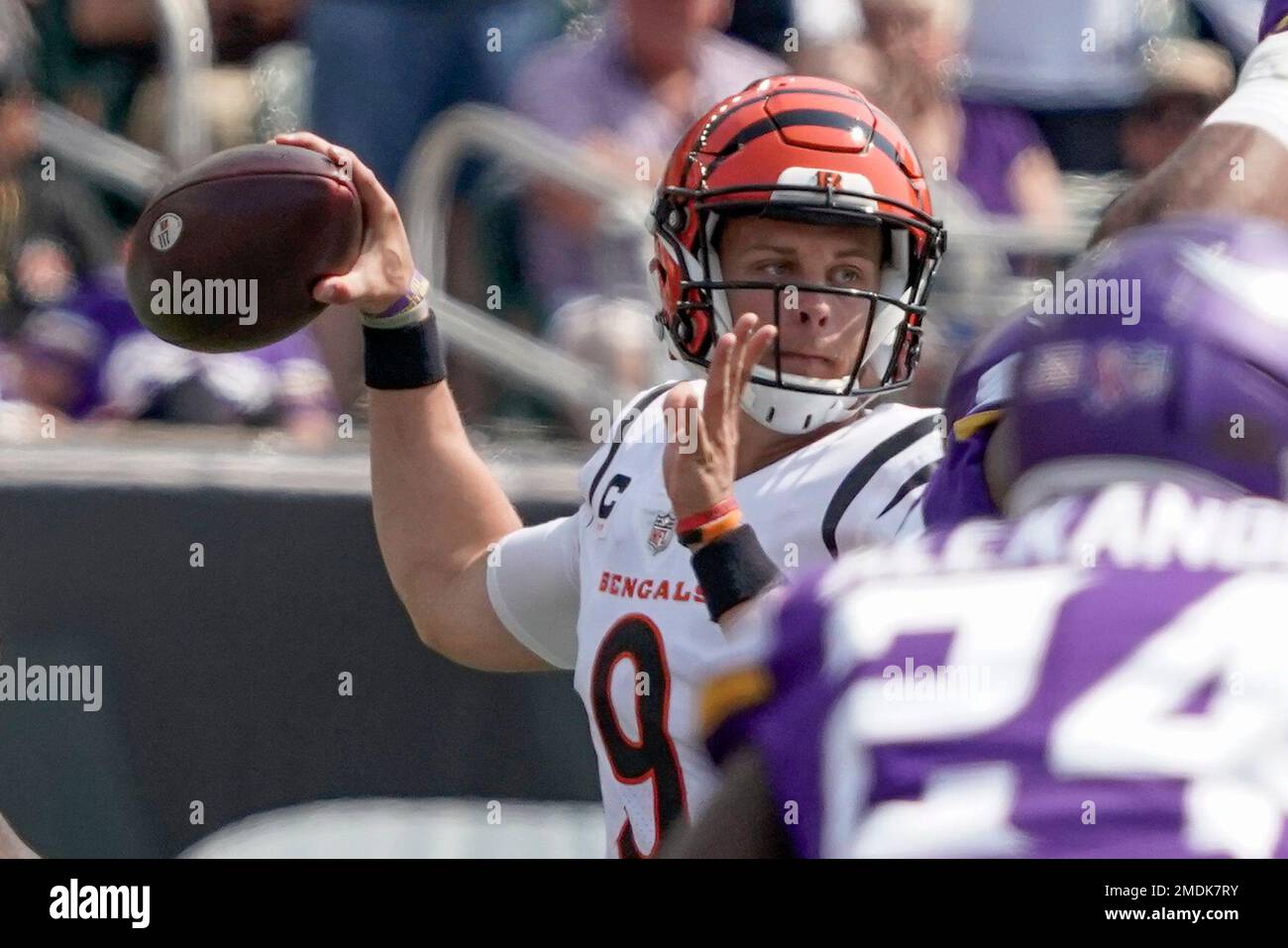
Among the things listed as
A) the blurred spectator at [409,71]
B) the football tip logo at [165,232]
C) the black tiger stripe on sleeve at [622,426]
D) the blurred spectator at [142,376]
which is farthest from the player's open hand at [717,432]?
the blurred spectator at [409,71]

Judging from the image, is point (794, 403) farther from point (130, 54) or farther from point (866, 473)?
point (130, 54)

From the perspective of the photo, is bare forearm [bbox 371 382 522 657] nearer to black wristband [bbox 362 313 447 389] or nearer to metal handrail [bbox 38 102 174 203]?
black wristband [bbox 362 313 447 389]

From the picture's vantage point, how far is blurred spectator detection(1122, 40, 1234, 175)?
482cm

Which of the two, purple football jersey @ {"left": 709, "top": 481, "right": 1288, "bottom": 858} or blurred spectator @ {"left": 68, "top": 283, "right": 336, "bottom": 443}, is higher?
blurred spectator @ {"left": 68, "top": 283, "right": 336, "bottom": 443}

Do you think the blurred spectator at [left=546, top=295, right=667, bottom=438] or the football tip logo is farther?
the blurred spectator at [left=546, top=295, right=667, bottom=438]

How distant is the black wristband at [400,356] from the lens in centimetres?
283

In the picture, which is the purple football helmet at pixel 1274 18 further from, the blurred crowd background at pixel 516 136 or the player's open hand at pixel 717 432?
the blurred crowd background at pixel 516 136

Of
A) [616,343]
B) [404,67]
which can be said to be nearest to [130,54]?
[404,67]

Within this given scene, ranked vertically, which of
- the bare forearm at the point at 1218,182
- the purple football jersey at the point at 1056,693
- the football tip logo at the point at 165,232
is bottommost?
the purple football jersey at the point at 1056,693

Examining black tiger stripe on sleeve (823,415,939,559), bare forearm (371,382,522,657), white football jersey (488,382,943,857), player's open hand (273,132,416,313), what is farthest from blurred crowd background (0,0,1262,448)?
black tiger stripe on sleeve (823,415,939,559)

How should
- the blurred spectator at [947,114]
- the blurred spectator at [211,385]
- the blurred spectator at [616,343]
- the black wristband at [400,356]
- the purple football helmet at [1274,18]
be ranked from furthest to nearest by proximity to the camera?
the blurred spectator at [947,114] < the blurred spectator at [211,385] < the blurred spectator at [616,343] < the black wristband at [400,356] < the purple football helmet at [1274,18]

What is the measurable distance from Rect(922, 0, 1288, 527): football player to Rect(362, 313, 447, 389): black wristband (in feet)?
2.78
